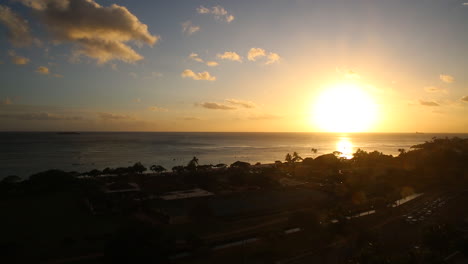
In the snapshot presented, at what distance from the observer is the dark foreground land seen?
53.4ft

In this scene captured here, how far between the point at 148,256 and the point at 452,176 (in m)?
49.4

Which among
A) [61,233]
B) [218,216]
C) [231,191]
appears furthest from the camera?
[231,191]

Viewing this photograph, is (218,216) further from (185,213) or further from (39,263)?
(39,263)

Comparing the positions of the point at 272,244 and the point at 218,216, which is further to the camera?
the point at 218,216

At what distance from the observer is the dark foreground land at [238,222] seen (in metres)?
16.3

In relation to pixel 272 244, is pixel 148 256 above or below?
above

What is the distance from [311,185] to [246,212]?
15510 mm

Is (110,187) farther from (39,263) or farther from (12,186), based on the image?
(39,263)

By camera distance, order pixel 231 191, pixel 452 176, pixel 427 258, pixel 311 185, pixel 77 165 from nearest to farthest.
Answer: pixel 427 258
pixel 231 191
pixel 311 185
pixel 452 176
pixel 77 165

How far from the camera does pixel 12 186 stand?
113ft

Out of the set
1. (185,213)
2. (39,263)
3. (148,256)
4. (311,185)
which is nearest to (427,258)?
(148,256)

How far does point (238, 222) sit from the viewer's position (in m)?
23.8

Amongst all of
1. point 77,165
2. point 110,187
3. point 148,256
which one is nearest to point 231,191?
point 110,187

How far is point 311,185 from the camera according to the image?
3834 cm
